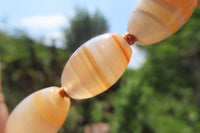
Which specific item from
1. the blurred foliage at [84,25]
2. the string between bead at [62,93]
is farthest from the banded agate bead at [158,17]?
the blurred foliage at [84,25]

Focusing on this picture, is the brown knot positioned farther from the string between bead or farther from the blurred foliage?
the blurred foliage

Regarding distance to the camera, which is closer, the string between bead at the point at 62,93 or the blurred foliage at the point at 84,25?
the string between bead at the point at 62,93

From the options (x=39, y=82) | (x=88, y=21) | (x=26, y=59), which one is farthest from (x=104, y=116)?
(x=88, y=21)

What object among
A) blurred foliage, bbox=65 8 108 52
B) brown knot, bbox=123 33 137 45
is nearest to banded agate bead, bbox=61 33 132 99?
brown knot, bbox=123 33 137 45

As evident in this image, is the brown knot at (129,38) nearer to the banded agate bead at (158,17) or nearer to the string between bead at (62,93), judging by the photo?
the banded agate bead at (158,17)

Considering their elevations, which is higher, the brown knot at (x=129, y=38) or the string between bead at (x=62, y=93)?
the brown knot at (x=129, y=38)

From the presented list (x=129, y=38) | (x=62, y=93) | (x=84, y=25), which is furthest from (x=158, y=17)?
(x=84, y=25)

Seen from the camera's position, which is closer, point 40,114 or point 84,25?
point 40,114

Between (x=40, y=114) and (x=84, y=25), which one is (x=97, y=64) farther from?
(x=84, y=25)
